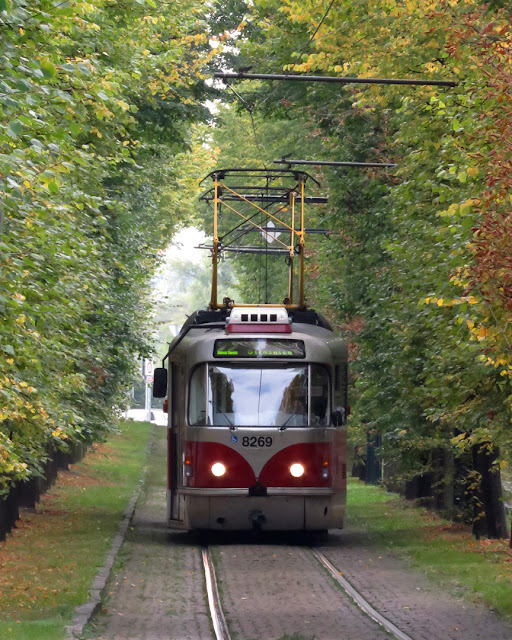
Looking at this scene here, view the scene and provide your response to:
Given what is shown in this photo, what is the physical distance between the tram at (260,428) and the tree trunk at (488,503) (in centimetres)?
309

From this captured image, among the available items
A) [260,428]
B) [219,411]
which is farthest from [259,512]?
[219,411]

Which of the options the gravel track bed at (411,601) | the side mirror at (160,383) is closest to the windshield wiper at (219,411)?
the side mirror at (160,383)

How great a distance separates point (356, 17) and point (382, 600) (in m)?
9.94

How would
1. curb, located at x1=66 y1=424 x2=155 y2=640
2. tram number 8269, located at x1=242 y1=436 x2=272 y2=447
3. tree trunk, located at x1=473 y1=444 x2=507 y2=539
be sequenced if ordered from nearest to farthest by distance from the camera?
1. curb, located at x1=66 y1=424 x2=155 y2=640
2. tram number 8269, located at x1=242 y1=436 x2=272 y2=447
3. tree trunk, located at x1=473 y1=444 x2=507 y2=539

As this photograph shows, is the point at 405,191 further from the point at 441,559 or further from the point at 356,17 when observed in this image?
the point at 441,559

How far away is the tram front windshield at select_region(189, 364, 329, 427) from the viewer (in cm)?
1858

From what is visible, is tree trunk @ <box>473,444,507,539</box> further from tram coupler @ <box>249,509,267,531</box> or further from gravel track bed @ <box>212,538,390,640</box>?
tram coupler @ <box>249,509,267,531</box>

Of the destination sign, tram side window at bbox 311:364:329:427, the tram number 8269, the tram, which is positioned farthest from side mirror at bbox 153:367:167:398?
tram side window at bbox 311:364:329:427

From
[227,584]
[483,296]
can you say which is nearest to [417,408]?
[227,584]

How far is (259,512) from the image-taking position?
18.3 m

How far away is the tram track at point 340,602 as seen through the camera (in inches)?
471

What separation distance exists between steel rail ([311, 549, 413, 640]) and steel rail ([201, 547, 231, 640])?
5.10ft

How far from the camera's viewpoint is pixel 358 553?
19438 millimetres

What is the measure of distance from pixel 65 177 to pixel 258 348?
4.62 metres
